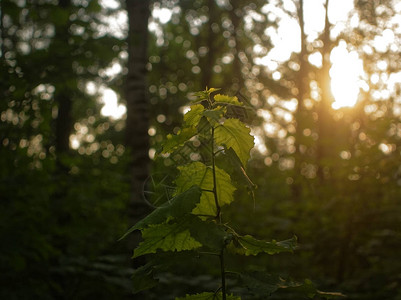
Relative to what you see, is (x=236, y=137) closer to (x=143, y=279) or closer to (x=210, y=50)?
(x=143, y=279)

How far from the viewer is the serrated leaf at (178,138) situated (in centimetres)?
153

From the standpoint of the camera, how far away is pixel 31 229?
168 inches

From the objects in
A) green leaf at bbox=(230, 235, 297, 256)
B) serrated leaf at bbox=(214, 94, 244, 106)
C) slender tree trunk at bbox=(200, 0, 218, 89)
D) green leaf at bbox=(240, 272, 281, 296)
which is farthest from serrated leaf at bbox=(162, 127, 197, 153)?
slender tree trunk at bbox=(200, 0, 218, 89)

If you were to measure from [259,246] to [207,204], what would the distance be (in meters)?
0.24

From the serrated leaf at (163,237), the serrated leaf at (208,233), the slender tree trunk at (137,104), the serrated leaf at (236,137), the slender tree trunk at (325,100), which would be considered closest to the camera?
the serrated leaf at (208,233)

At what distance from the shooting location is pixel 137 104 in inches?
211

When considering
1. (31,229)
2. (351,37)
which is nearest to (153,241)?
(31,229)

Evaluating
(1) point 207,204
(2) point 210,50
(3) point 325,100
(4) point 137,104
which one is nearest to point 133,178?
(4) point 137,104

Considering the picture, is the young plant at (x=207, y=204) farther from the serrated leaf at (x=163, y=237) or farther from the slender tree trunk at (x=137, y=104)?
the slender tree trunk at (x=137, y=104)

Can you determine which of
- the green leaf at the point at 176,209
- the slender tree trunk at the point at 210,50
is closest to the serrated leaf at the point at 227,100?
the green leaf at the point at 176,209

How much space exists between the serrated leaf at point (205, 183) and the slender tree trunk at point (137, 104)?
3.48 m

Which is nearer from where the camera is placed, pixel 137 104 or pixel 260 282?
pixel 260 282

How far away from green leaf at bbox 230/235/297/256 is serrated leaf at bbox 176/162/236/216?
0.47 feet

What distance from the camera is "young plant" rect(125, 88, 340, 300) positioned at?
4.42ft
